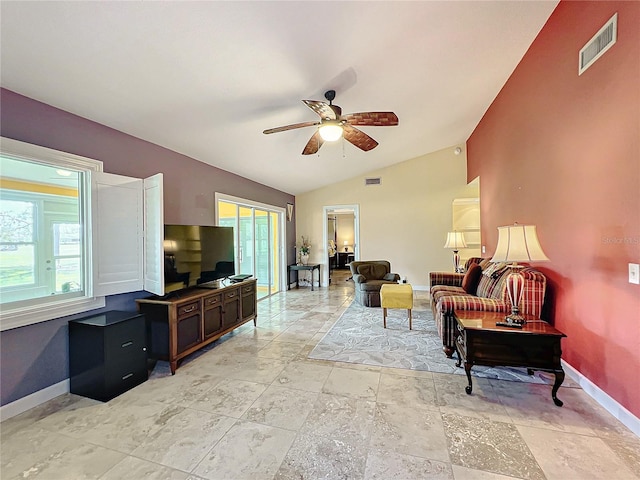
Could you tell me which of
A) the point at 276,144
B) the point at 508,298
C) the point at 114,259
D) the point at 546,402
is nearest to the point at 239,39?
Result: the point at 276,144

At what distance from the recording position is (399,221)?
22.7 feet

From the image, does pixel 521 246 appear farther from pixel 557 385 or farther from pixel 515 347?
pixel 557 385

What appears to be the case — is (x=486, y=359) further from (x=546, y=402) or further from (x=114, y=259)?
(x=114, y=259)

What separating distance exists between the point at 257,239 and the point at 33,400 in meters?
4.01

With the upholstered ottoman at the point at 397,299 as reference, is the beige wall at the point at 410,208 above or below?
above

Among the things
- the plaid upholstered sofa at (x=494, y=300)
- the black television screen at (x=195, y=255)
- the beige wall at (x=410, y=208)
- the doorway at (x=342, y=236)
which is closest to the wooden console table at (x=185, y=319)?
the black television screen at (x=195, y=255)

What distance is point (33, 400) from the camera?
2.23m

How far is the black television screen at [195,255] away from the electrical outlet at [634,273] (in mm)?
3930

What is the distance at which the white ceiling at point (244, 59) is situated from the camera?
68.6 inches

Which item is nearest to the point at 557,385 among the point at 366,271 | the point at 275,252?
the point at 366,271

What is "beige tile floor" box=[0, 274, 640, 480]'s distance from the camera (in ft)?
5.21

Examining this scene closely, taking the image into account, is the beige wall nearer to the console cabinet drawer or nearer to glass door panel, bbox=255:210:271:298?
glass door panel, bbox=255:210:271:298

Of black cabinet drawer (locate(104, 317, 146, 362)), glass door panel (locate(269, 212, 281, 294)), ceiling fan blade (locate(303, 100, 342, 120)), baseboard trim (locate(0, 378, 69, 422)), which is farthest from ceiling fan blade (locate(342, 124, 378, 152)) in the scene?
glass door panel (locate(269, 212, 281, 294))

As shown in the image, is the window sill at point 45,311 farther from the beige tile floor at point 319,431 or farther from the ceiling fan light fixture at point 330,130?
the ceiling fan light fixture at point 330,130
